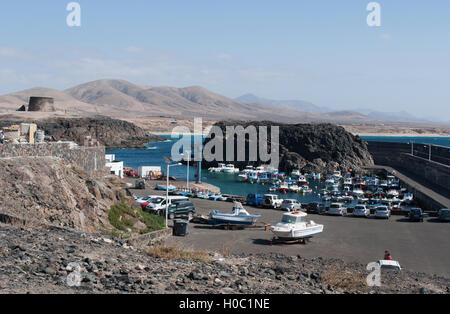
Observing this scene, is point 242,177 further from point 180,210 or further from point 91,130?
point 91,130

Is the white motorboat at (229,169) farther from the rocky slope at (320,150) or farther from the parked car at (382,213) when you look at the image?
the parked car at (382,213)

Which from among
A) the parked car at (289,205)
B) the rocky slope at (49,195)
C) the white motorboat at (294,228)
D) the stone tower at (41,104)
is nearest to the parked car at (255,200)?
the parked car at (289,205)

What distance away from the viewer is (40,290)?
338 inches

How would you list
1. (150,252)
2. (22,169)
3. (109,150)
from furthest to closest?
1. (109,150)
2. (22,169)
3. (150,252)

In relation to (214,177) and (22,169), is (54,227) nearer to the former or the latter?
(22,169)

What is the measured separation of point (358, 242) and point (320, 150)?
66.7m

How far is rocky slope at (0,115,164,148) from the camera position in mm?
112231

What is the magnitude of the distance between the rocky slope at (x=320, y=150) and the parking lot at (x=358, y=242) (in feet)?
181

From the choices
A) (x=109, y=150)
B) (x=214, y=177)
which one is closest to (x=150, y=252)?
(x=214, y=177)

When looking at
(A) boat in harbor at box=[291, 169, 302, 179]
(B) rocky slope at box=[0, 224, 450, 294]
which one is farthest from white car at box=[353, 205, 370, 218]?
(A) boat in harbor at box=[291, 169, 302, 179]

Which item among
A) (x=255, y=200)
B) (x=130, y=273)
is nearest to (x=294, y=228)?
(x=130, y=273)

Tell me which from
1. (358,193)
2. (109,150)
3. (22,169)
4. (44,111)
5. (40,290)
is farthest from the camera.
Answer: (44,111)

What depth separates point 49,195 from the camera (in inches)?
664
